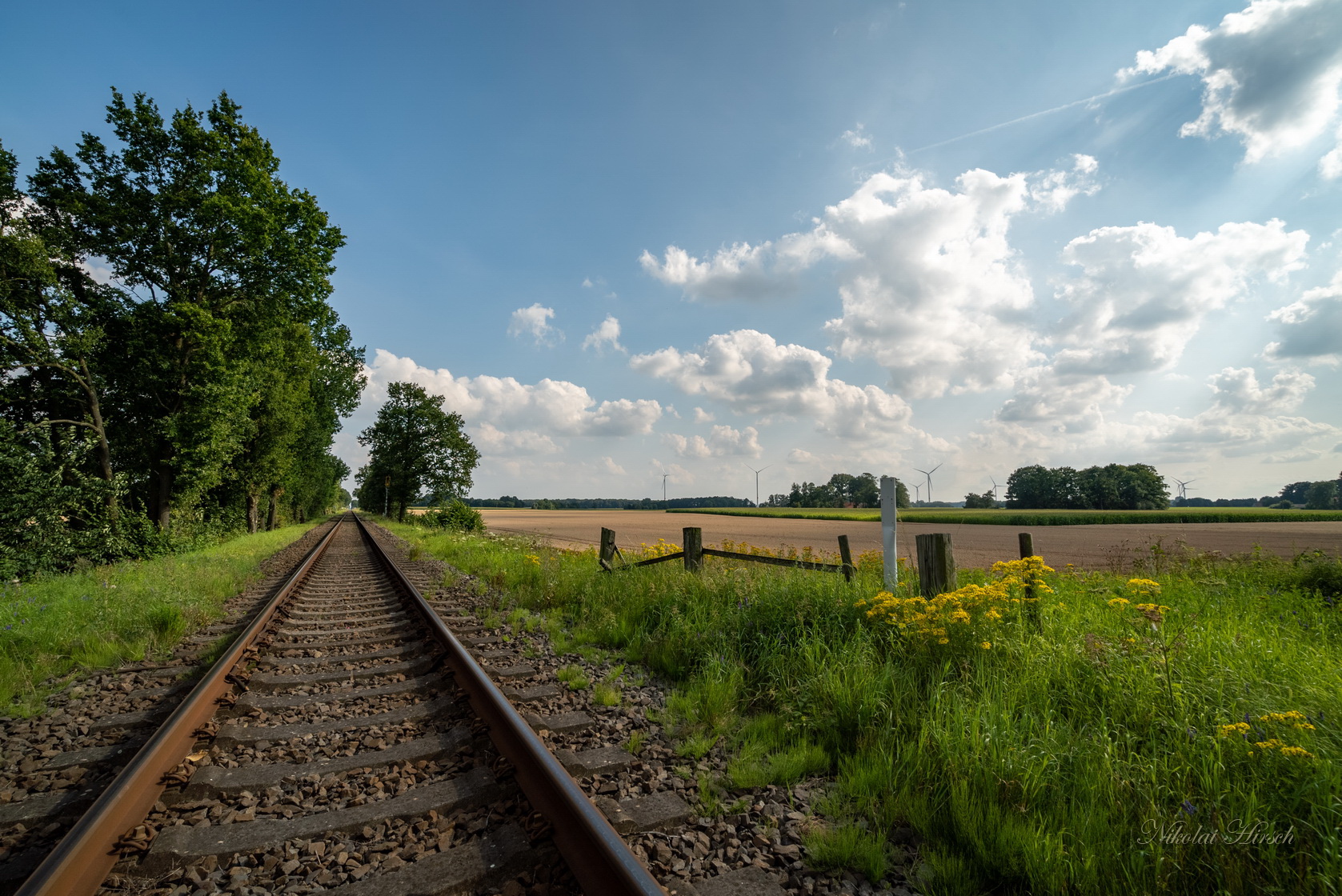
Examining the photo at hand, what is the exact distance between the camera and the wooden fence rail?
6.90 meters

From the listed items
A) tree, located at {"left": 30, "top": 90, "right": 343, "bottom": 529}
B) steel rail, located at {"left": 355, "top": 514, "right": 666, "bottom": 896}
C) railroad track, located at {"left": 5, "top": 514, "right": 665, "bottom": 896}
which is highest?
tree, located at {"left": 30, "top": 90, "right": 343, "bottom": 529}

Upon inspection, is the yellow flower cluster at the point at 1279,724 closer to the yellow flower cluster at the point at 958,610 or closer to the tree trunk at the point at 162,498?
the yellow flower cluster at the point at 958,610

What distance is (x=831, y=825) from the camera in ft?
9.38

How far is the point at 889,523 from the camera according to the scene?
21.1ft

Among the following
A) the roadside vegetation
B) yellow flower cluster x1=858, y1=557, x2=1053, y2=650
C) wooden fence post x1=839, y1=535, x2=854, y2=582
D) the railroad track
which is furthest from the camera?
wooden fence post x1=839, y1=535, x2=854, y2=582

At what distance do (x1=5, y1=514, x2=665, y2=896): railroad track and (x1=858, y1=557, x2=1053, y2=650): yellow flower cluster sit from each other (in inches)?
99.3

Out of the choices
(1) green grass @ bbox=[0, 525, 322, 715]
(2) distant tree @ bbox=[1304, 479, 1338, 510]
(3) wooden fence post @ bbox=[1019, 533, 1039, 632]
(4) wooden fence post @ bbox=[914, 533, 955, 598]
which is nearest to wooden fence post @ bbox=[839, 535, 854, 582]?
(4) wooden fence post @ bbox=[914, 533, 955, 598]

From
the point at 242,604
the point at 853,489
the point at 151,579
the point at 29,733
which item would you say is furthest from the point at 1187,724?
the point at 853,489

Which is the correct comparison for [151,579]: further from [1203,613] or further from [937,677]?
[1203,613]

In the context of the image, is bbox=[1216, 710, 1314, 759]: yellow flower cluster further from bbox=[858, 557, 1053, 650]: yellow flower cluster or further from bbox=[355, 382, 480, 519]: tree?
bbox=[355, 382, 480, 519]: tree

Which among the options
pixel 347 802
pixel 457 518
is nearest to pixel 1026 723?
pixel 347 802

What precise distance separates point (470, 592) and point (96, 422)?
45.4 feet

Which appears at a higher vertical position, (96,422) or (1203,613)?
(96,422)

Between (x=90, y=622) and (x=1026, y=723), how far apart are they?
377 inches
